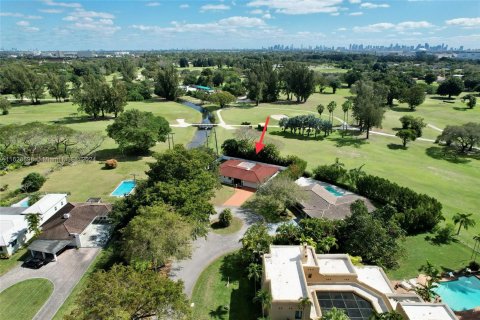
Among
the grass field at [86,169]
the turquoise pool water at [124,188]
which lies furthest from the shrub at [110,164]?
the turquoise pool water at [124,188]

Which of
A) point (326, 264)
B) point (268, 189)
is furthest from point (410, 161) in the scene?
point (326, 264)

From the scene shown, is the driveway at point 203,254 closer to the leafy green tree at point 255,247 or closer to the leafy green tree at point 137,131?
the leafy green tree at point 255,247

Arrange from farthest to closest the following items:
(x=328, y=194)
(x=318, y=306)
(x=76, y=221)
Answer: (x=328, y=194) < (x=76, y=221) < (x=318, y=306)

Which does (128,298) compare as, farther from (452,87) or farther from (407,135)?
(452,87)

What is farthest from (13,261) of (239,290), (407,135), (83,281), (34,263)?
(407,135)

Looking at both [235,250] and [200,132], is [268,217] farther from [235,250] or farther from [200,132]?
[200,132]
